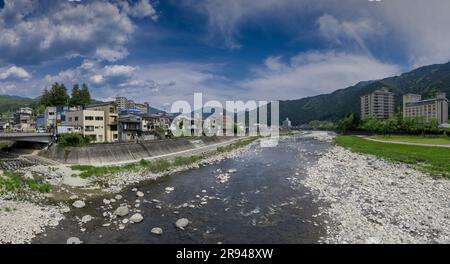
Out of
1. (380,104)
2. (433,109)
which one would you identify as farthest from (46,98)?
(380,104)

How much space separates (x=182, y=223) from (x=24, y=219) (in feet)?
22.4

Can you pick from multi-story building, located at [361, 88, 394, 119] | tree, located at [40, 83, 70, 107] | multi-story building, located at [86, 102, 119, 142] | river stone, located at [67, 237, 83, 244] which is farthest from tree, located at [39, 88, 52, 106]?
multi-story building, located at [361, 88, 394, 119]

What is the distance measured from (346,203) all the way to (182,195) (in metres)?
9.39

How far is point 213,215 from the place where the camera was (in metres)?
12.1

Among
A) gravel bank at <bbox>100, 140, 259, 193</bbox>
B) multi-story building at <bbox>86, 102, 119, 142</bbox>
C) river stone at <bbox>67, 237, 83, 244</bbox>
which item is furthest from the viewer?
multi-story building at <bbox>86, 102, 119, 142</bbox>

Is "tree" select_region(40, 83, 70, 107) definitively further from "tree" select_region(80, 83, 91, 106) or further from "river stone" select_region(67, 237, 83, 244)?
"river stone" select_region(67, 237, 83, 244)

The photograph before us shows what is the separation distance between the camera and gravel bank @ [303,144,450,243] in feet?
30.1

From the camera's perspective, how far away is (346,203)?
12945 mm

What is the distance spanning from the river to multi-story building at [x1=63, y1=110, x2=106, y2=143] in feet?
68.8

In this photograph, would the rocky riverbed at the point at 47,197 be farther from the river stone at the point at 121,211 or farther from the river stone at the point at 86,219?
the river stone at the point at 121,211

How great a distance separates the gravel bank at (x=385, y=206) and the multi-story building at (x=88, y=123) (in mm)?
30111

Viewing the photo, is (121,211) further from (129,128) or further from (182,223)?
(129,128)

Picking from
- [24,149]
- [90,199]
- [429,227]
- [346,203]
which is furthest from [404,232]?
[24,149]
